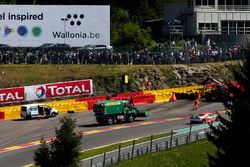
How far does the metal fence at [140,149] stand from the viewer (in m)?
40.8

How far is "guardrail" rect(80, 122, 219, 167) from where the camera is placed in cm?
4095

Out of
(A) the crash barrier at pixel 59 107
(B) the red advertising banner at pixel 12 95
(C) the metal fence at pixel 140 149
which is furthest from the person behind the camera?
(B) the red advertising banner at pixel 12 95

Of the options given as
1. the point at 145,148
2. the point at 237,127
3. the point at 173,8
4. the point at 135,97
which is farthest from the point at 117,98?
the point at 237,127

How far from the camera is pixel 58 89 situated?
65.2 m

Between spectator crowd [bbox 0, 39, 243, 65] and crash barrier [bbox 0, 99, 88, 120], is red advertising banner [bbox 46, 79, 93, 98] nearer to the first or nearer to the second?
crash barrier [bbox 0, 99, 88, 120]

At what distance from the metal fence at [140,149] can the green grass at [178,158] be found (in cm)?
44

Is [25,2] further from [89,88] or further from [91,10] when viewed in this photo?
[89,88]

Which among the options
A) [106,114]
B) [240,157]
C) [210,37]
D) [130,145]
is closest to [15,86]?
[106,114]

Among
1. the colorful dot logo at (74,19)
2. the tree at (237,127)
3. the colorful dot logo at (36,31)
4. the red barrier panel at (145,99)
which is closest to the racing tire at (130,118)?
the red barrier panel at (145,99)

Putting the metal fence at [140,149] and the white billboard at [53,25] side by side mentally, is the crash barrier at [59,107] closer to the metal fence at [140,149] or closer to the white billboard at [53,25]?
the white billboard at [53,25]

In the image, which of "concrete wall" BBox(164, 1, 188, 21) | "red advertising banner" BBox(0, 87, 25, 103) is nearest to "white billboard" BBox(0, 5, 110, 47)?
"red advertising banner" BBox(0, 87, 25, 103)

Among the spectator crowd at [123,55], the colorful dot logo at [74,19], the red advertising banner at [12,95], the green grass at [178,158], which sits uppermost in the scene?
the colorful dot logo at [74,19]

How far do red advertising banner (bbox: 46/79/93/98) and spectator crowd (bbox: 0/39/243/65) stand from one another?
495cm

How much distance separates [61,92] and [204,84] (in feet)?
45.2
